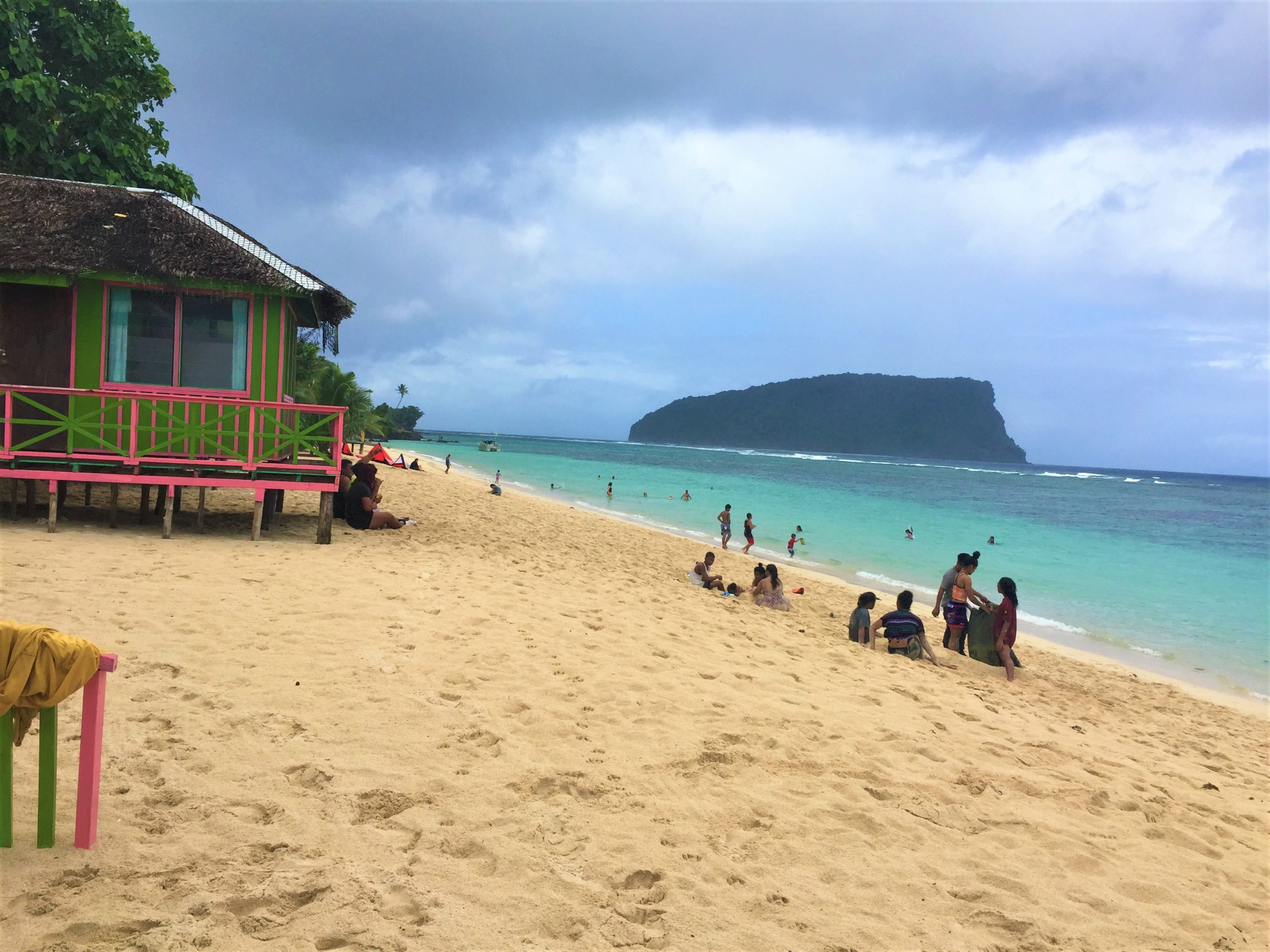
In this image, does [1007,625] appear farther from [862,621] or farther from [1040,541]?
[1040,541]

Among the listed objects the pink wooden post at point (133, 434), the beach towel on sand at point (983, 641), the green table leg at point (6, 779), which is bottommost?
the beach towel on sand at point (983, 641)

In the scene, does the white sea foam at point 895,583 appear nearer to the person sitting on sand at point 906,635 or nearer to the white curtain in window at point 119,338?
the person sitting on sand at point 906,635

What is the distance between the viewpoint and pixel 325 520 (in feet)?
32.9

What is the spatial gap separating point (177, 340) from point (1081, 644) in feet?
48.7

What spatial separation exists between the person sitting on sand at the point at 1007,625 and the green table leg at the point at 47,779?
27.8ft

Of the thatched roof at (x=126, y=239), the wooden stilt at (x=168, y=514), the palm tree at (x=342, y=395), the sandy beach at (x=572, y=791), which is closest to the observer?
the sandy beach at (x=572, y=791)

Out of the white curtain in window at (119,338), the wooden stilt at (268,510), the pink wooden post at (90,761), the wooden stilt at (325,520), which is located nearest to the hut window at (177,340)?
the white curtain in window at (119,338)

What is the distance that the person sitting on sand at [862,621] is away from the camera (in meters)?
8.77

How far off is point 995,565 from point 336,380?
21.9 metres

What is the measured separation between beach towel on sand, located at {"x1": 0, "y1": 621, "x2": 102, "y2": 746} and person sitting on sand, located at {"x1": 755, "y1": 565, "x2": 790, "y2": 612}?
8.26 m

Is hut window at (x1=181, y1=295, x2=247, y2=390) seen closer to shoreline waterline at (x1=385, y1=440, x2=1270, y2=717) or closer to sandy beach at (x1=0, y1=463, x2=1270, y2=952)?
sandy beach at (x1=0, y1=463, x2=1270, y2=952)

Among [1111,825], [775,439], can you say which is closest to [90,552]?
[1111,825]

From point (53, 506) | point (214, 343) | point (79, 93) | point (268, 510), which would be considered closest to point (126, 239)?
point (214, 343)

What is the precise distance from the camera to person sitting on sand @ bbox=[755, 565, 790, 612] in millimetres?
10281
